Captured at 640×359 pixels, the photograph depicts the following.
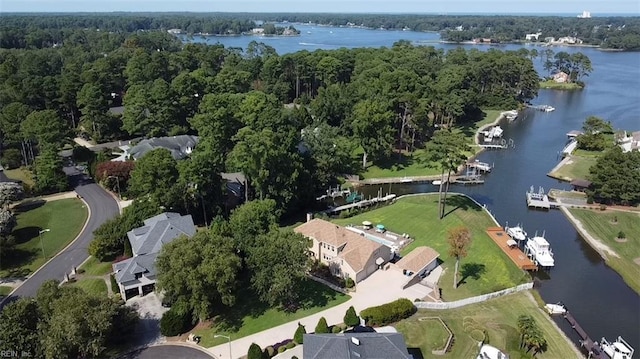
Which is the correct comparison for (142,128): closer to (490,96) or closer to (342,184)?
(342,184)

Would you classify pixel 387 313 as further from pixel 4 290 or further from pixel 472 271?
pixel 4 290

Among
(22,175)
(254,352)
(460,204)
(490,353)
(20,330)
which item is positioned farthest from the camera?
(22,175)

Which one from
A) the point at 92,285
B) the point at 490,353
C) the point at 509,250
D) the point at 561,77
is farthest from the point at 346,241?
the point at 561,77

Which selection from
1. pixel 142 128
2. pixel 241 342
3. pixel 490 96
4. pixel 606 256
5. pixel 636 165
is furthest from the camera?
pixel 490 96

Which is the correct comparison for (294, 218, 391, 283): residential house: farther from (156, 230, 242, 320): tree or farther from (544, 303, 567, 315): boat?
(544, 303, 567, 315): boat

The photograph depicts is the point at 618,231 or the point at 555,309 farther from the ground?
the point at 618,231

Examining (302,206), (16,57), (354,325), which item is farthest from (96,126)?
(354,325)

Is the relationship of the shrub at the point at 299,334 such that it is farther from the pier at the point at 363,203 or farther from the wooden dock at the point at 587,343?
the pier at the point at 363,203
